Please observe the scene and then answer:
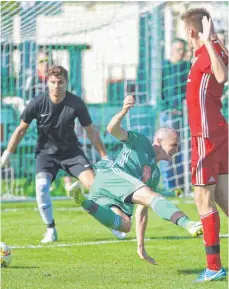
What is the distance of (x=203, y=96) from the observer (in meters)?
6.82

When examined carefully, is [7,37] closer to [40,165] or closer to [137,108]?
[137,108]

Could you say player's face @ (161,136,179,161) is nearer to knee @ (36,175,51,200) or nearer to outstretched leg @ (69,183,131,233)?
outstretched leg @ (69,183,131,233)

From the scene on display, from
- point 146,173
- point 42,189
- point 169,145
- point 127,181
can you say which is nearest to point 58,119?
point 42,189

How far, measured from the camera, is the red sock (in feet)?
22.4

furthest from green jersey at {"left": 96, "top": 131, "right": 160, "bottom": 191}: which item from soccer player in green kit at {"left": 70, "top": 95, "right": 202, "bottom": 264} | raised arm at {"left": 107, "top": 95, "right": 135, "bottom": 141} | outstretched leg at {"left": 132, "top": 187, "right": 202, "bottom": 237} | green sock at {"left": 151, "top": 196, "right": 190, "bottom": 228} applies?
green sock at {"left": 151, "top": 196, "right": 190, "bottom": 228}

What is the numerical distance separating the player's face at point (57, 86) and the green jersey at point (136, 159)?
83.4 inches

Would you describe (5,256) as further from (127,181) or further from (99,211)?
(127,181)

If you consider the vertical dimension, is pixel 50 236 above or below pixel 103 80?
below

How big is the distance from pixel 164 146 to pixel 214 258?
3.68ft

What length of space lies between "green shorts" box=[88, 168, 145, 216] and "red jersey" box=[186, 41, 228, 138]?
70 cm

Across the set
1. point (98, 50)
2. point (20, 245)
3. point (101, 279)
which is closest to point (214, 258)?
point (101, 279)

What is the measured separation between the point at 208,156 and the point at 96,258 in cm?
178

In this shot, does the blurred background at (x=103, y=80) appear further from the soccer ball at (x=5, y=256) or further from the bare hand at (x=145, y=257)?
the bare hand at (x=145, y=257)

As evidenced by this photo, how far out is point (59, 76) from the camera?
31.2 ft
